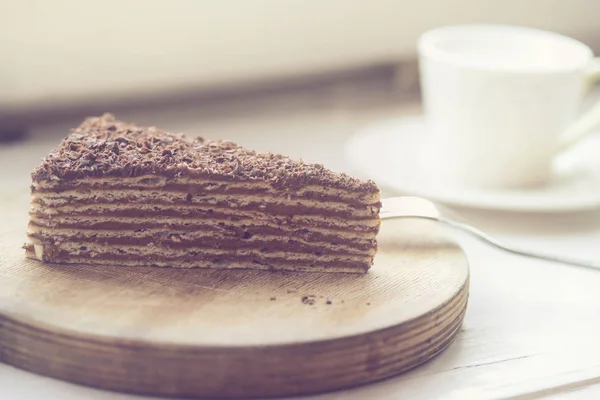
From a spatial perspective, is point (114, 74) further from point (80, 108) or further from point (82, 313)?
point (82, 313)

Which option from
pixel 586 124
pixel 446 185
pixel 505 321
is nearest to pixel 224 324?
pixel 505 321

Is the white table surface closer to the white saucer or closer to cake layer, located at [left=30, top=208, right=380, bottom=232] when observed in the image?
the white saucer

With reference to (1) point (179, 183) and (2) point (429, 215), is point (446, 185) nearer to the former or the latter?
(2) point (429, 215)

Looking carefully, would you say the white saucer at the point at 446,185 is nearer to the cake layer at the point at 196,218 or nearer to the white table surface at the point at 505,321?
the white table surface at the point at 505,321

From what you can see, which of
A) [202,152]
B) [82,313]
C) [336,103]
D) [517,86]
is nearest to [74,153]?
[202,152]

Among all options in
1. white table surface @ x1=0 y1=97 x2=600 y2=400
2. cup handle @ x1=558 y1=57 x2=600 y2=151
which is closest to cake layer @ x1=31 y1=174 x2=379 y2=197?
white table surface @ x1=0 y1=97 x2=600 y2=400
